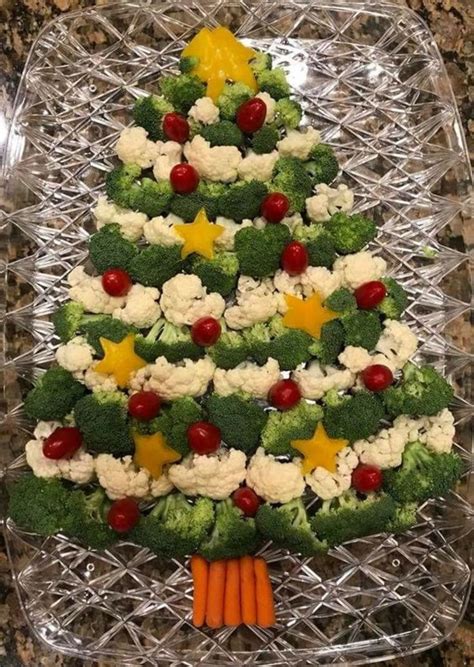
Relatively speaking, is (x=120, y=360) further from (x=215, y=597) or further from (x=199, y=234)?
(x=215, y=597)

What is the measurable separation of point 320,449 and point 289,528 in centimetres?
14

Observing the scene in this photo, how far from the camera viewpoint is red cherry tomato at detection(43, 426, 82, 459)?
1229 millimetres

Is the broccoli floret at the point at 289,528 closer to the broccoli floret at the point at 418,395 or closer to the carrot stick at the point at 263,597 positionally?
the carrot stick at the point at 263,597

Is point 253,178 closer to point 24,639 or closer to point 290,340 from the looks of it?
point 290,340

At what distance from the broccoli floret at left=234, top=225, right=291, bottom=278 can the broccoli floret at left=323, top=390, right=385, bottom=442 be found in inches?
9.9

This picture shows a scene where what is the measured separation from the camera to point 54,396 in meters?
1.25

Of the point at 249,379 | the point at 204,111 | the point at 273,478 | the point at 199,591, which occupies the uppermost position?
the point at 204,111

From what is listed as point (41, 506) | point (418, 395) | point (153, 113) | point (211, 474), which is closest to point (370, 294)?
point (418, 395)

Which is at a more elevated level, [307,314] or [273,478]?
[307,314]

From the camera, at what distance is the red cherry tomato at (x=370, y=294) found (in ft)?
4.10

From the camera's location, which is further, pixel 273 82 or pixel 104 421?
pixel 273 82

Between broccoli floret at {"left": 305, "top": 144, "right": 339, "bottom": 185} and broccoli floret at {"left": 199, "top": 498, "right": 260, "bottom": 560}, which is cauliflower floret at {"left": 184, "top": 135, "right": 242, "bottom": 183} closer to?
broccoli floret at {"left": 305, "top": 144, "right": 339, "bottom": 185}

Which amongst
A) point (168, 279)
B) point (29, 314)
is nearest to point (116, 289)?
point (168, 279)

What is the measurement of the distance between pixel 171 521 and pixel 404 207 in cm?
74
